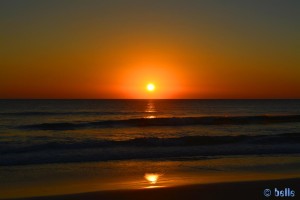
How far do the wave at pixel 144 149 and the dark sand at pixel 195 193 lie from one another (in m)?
6.32

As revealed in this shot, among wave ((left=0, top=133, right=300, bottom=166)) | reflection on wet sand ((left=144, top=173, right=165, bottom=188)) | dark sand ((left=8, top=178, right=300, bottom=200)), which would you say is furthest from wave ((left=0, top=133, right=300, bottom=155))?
dark sand ((left=8, top=178, right=300, bottom=200))

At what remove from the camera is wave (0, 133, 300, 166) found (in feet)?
50.5

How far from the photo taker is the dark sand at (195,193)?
26.8 ft

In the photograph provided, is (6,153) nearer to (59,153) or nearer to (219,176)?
(59,153)

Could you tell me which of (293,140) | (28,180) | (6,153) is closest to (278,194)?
(28,180)

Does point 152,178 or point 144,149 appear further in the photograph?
point 144,149

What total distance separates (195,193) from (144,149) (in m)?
9.86

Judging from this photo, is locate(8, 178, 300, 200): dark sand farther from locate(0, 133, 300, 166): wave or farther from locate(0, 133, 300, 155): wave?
locate(0, 133, 300, 155): wave

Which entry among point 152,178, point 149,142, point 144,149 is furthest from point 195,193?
point 149,142

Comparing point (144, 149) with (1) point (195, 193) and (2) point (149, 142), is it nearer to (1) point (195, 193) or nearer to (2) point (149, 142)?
(2) point (149, 142)

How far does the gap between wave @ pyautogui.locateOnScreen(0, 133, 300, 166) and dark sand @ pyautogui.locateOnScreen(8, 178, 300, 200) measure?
20.7 feet

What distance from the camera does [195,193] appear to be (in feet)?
27.7

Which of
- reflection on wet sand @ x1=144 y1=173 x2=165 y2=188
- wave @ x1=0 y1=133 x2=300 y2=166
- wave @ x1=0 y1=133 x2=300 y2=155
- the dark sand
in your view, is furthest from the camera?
wave @ x1=0 y1=133 x2=300 y2=155

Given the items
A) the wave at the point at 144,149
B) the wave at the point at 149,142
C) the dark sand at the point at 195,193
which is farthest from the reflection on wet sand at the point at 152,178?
the wave at the point at 149,142
